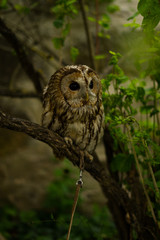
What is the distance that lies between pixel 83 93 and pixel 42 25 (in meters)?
1.79

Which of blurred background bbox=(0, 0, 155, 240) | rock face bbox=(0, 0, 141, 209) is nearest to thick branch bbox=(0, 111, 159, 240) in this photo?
blurred background bbox=(0, 0, 155, 240)

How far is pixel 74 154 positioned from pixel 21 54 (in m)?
0.79

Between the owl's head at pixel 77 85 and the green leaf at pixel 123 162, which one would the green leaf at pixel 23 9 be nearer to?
the owl's head at pixel 77 85

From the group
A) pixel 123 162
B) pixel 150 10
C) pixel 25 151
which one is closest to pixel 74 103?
pixel 123 162

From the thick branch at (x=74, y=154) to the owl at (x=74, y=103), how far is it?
0.09 m

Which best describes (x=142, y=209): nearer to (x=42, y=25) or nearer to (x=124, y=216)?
(x=124, y=216)

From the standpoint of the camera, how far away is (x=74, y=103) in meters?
1.21

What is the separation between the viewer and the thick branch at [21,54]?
58.2 inches

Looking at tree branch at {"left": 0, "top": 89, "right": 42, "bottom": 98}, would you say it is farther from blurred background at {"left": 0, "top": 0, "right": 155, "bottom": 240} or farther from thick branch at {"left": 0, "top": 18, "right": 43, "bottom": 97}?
blurred background at {"left": 0, "top": 0, "right": 155, "bottom": 240}

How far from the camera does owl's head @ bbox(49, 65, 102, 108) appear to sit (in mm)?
1132

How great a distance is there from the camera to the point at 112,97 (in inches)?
45.4

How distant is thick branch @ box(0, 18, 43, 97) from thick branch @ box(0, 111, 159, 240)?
666 mm

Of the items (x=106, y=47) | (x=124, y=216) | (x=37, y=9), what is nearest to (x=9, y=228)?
(x=124, y=216)

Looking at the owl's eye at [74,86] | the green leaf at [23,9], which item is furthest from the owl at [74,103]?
the green leaf at [23,9]
